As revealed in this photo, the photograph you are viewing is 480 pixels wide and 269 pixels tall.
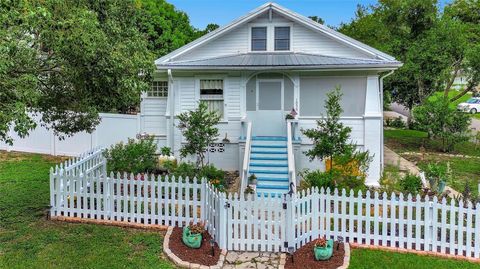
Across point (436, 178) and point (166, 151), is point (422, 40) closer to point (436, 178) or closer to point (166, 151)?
point (436, 178)

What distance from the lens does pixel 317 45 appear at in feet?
51.6

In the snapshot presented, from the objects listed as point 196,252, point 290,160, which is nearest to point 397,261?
point 196,252

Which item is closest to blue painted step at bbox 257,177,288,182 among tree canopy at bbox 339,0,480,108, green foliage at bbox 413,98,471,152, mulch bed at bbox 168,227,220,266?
mulch bed at bbox 168,227,220,266

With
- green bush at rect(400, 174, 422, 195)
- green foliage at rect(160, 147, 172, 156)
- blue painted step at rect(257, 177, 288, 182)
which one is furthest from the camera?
green foliage at rect(160, 147, 172, 156)

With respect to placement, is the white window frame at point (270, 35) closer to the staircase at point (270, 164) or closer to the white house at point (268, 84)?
the white house at point (268, 84)

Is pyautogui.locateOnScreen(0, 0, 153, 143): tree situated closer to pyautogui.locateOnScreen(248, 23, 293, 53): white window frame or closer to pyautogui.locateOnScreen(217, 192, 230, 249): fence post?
pyautogui.locateOnScreen(217, 192, 230, 249): fence post

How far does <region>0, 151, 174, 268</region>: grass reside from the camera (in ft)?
24.9

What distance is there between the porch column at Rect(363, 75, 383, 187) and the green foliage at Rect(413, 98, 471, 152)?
273 inches

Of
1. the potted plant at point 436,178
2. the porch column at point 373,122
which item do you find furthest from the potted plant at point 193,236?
the porch column at point 373,122

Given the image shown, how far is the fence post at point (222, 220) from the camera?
8.23 m

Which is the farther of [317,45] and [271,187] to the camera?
[317,45]

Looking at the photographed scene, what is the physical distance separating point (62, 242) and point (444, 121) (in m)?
17.8

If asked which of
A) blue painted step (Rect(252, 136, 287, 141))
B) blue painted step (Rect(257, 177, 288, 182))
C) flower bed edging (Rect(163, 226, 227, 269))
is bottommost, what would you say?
flower bed edging (Rect(163, 226, 227, 269))

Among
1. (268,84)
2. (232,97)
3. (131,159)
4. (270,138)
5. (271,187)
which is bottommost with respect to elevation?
(271,187)
